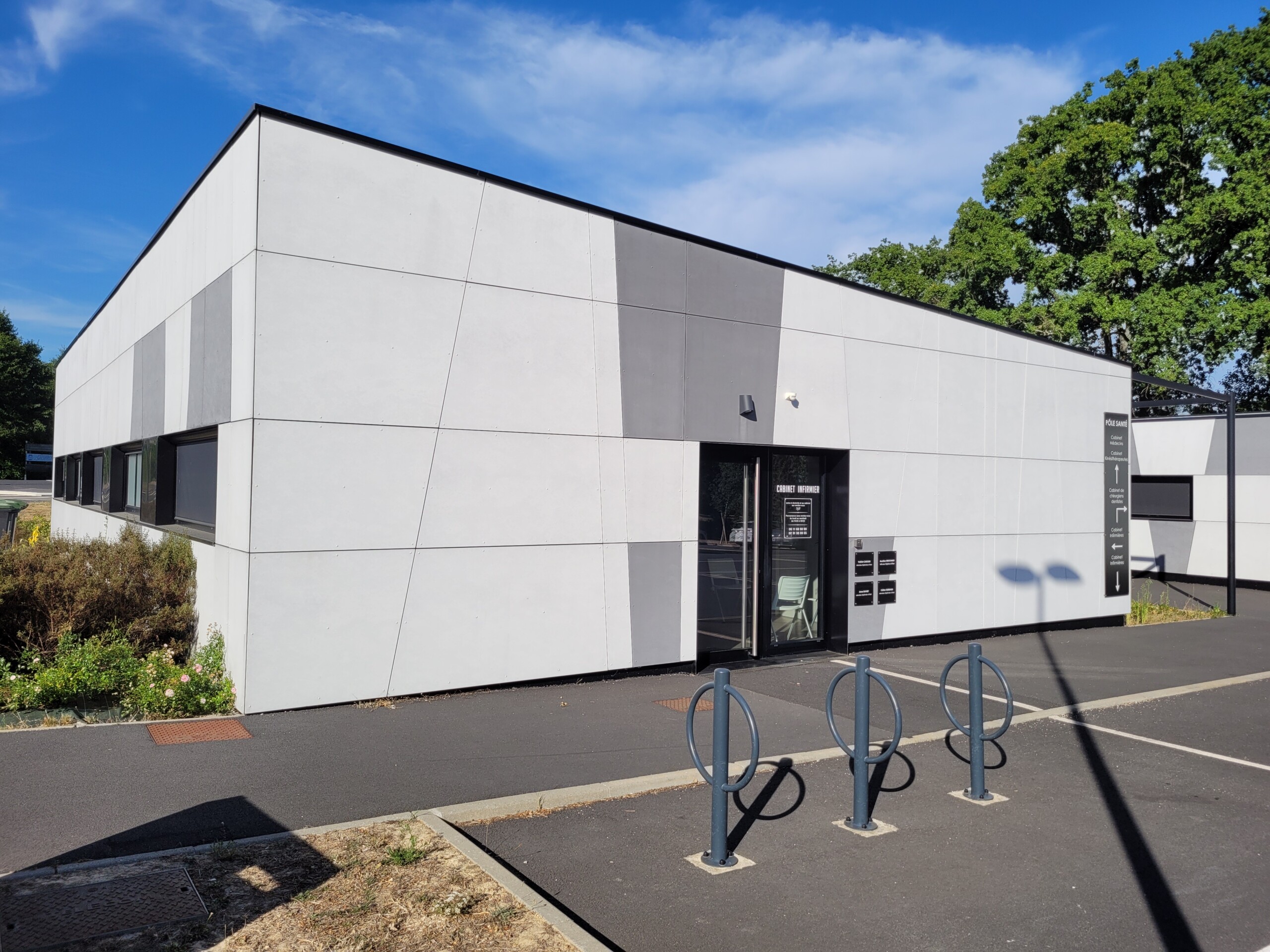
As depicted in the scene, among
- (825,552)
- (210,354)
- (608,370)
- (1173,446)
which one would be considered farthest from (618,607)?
(1173,446)

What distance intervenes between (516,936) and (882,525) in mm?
9160

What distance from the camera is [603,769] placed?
658 centimetres

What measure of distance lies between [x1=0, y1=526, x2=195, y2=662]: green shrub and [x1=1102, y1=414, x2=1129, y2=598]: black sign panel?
13.4 m

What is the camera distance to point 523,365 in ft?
30.2

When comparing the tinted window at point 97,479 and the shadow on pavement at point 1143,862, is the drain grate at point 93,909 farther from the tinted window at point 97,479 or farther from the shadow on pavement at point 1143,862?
the tinted window at point 97,479

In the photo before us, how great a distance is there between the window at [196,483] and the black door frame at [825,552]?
19.4ft

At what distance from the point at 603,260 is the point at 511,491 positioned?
2.61m

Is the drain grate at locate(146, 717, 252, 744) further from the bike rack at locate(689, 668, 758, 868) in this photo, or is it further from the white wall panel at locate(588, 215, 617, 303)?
the white wall panel at locate(588, 215, 617, 303)

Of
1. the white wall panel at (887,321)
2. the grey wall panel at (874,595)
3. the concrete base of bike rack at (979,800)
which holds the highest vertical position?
the white wall panel at (887,321)

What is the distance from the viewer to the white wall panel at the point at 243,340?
25.5 ft

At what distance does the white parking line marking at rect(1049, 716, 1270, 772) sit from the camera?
7.33m

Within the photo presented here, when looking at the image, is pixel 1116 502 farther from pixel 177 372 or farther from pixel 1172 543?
pixel 177 372

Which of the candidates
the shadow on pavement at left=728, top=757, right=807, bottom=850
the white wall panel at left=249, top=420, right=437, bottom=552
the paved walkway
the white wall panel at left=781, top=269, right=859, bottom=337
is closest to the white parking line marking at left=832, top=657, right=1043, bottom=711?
the paved walkway

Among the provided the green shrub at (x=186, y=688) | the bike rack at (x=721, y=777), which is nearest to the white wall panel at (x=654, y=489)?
the green shrub at (x=186, y=688)
